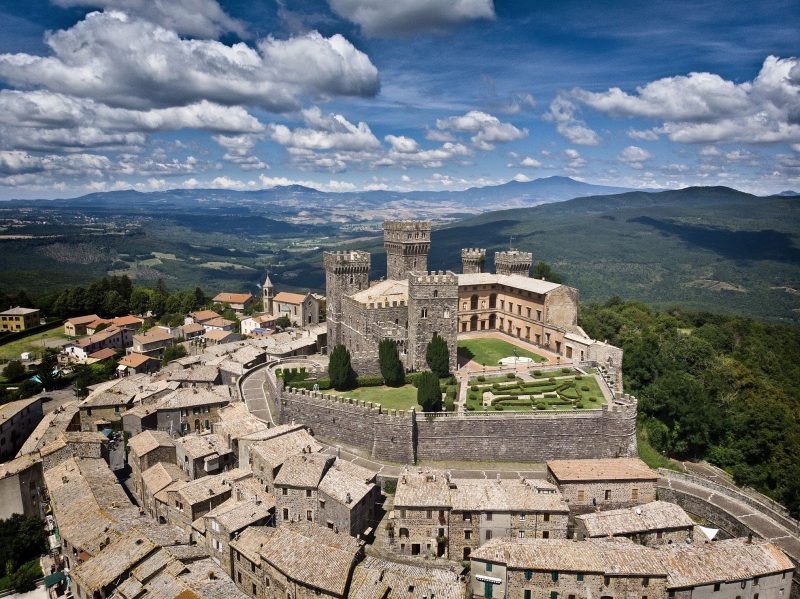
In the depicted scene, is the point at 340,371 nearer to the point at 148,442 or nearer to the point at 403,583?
the point at 148,442

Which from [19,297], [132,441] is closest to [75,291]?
[19,297]

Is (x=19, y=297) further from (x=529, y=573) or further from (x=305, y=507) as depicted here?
(x=529, y=573)

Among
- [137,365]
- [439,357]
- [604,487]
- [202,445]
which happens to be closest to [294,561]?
[202,445]

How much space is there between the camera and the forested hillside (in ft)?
183

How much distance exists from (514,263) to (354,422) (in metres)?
37.6

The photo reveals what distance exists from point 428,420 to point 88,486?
96.1ft

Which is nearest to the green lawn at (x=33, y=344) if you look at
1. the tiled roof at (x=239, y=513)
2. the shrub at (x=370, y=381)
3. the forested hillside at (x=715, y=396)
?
Answer: the shrub at (x=370, y=381)

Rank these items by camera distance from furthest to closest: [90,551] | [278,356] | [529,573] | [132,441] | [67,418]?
[278,356] → [67,418] → [132,441] → [90,551] → [529,573]

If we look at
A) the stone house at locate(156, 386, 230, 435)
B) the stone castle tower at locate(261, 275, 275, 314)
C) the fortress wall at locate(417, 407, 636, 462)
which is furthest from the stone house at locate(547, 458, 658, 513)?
the stone castle tower at locate(261, 275, 275, 314)

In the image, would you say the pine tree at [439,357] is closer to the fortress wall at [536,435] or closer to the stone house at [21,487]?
the fortress wall at [536,435]

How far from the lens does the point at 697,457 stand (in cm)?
5838

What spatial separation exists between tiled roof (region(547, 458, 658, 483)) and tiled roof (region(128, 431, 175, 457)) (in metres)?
34.8

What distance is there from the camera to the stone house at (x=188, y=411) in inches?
2410

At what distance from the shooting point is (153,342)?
92375 mm
